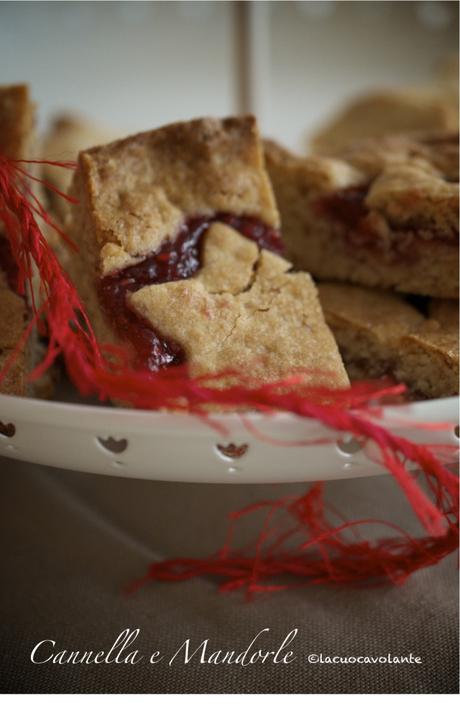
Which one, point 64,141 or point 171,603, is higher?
point 64,141

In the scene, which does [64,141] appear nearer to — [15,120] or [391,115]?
[15,120]

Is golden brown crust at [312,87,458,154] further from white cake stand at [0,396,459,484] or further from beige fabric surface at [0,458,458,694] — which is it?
white cake stand at [0,396,459,484]

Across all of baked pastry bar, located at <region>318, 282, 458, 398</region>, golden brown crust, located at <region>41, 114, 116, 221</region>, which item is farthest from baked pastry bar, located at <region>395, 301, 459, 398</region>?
golden brown crust, located at <region>41, 114, 116, 221</region>

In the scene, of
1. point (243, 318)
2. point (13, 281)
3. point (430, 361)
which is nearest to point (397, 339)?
point (430, 361)

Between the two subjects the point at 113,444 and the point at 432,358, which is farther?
the point at 432,358

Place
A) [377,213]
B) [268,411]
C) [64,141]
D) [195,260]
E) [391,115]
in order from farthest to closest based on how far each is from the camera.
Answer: [391,115] < [64,141] < [377,213] < [195,260] < [268,411]

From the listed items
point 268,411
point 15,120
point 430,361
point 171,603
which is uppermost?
point 15,120

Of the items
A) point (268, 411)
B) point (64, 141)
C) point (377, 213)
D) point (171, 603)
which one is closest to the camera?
point (268, 411)
